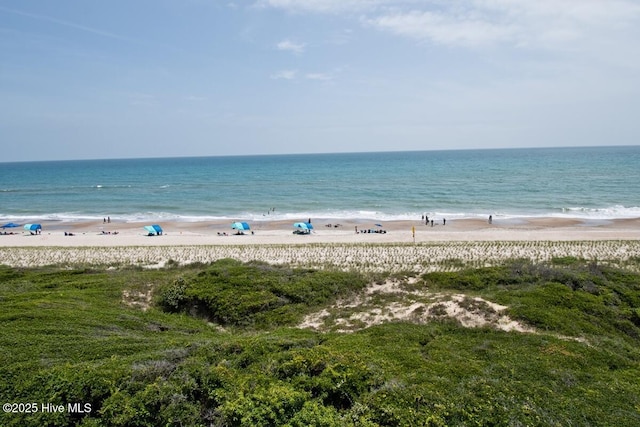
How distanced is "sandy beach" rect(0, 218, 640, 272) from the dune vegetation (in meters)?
6.34

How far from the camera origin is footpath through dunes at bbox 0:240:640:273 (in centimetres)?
2327

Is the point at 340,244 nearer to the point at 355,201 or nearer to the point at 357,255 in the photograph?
the point at 357,255

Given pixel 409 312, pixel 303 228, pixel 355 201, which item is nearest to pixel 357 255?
pixel 409 312

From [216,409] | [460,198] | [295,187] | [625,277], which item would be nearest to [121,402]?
[216,409]

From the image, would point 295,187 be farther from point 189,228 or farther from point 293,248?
point 293,248

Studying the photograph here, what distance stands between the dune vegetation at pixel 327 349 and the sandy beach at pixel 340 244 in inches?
250

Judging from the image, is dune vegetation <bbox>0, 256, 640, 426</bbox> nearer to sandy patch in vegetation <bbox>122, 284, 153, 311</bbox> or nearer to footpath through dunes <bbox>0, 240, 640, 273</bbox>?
sandy patch in vegetation <bbox>122, 284, 153, 311</bbox>

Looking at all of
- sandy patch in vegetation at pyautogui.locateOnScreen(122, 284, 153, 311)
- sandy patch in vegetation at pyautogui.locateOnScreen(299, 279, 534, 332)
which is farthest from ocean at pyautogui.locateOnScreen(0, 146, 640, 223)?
sandy patch in vegetation at pyautogui.locateOnScreen(299, 279, 534, 332)

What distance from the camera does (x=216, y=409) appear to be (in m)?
7.51

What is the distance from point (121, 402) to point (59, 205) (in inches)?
2770

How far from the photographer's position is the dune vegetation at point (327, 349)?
754 cm

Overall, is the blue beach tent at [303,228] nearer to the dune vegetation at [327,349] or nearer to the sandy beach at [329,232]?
the sandy beach at [329,232]

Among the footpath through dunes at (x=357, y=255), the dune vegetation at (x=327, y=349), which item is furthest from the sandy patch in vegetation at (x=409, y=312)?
the footpath through dunes at (x=357, y=255)

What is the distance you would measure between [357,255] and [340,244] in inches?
185
